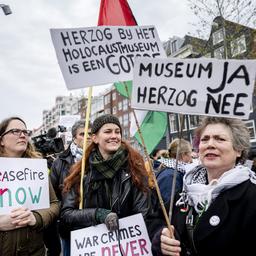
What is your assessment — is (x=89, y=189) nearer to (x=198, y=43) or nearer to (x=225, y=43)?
(x=225, y=43)

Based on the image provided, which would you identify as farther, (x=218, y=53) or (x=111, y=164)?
(x=218, y=53)

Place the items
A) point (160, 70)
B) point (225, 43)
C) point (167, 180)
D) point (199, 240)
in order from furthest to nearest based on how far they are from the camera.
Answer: point (225, 43) → point (167, 180) → point (160, 70) → point (199, 240)

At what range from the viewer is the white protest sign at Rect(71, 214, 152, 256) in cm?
267

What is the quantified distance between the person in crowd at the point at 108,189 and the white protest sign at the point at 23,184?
9.6 inches

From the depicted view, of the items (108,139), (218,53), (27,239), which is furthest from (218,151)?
(218,53)

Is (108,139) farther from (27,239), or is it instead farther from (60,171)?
(60,171)

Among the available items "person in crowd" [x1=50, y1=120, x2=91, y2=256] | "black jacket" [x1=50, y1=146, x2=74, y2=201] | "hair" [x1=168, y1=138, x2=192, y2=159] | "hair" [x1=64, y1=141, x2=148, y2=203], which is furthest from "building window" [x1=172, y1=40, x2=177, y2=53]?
"hair" [x1=64, y1=141, x2=148, y2=203]

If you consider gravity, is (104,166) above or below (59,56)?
below

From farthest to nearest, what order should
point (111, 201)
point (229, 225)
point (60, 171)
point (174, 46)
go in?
1. point (174, 46)
2. point (60, 171)
3. point (111, 201)
4. point (229, 225)

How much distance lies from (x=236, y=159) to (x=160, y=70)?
0.76m

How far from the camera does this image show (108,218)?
8.63 ft

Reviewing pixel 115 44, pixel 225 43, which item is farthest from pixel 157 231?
pixel 225 43

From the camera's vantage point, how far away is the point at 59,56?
2.79 meters

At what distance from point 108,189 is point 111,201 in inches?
4.0
